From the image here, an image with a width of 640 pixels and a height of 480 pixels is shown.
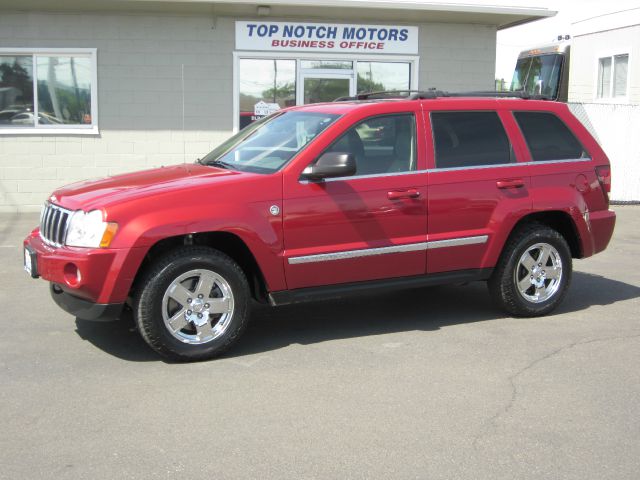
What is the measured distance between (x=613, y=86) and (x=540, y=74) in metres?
3.68

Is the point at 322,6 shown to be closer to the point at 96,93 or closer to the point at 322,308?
the point at 96,93

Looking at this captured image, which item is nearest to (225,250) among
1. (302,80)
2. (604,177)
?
(604,177)

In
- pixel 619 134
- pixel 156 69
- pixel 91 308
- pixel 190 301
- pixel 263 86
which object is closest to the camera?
pixel 91 308

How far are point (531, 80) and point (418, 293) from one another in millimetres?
15953

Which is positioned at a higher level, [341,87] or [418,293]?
[341,87]

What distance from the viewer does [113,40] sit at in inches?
505

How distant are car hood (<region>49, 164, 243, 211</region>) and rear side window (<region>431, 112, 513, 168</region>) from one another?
1.72 metres

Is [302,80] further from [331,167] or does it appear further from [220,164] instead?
[331,167]

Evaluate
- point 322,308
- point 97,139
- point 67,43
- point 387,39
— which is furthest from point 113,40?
point 322,308

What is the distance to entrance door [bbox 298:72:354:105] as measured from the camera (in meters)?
13.6

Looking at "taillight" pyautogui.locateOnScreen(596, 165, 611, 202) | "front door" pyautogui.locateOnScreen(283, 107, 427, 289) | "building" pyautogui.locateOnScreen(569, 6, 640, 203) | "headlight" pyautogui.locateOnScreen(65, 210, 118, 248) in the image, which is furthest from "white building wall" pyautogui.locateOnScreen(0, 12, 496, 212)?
"headlight" pyautogui.locateOnScreen(65, 210, 118, 248)

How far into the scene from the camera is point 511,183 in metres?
6.43

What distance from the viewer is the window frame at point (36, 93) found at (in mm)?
12734

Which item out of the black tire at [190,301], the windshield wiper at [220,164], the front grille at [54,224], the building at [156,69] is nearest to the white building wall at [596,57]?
the building at [156,69]
